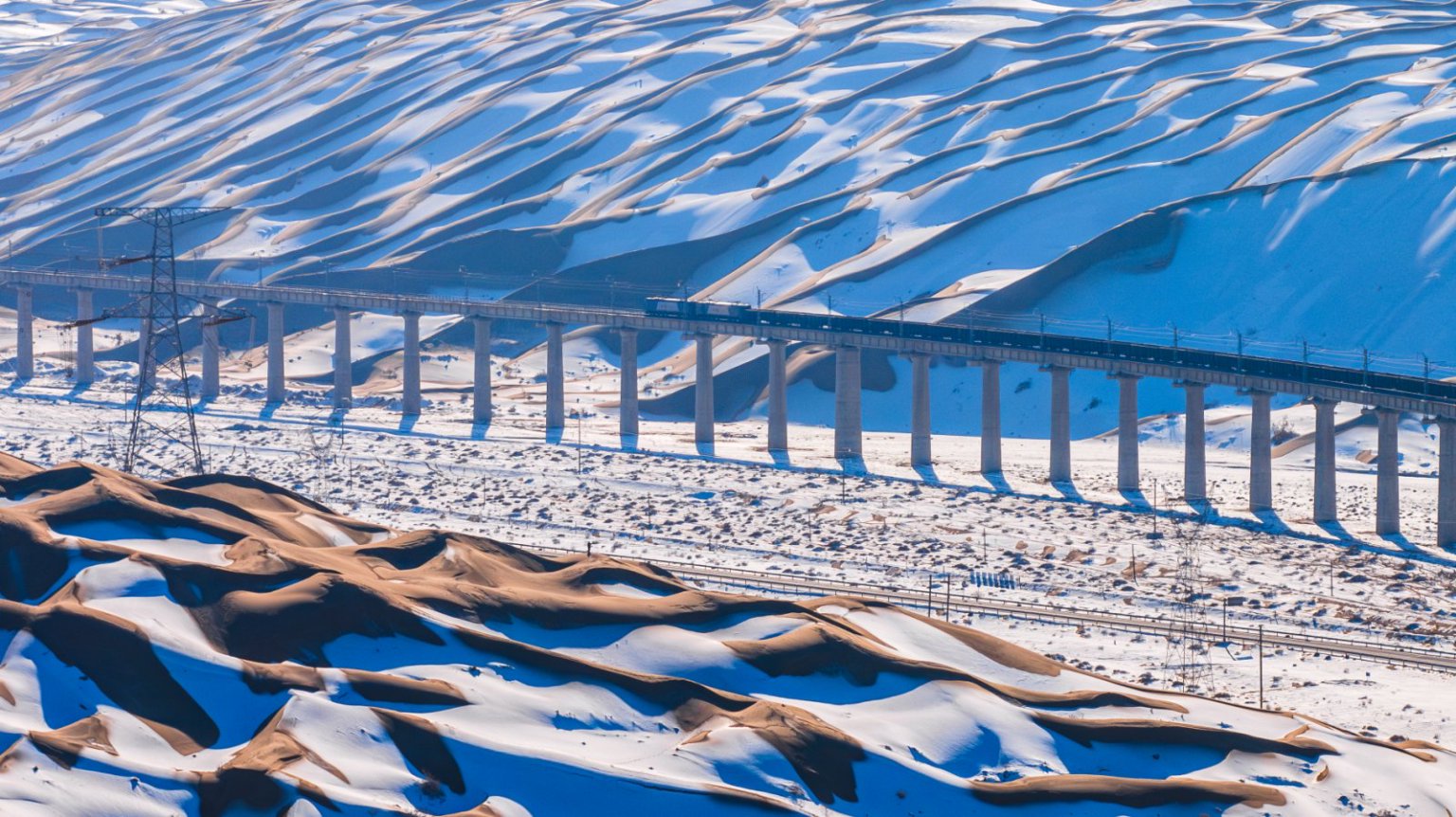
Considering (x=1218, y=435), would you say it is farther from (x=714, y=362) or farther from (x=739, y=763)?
(x=739, y=763)

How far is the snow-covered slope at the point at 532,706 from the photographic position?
166ft

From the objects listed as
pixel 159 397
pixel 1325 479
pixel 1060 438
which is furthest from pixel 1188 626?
pixel 159 397

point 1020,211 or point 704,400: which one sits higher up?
point 1020,211

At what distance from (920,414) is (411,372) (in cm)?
3569

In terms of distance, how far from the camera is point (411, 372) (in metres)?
132

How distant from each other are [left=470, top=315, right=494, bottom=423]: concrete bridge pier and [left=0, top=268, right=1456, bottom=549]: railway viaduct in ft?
0.27

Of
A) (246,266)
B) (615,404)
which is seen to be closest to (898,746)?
(615,404)

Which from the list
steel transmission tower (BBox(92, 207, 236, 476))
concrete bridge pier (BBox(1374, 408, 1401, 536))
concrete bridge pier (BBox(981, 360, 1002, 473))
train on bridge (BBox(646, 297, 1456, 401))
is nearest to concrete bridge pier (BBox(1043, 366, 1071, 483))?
train on bridge (BBox(646, 297, 1456, 401))

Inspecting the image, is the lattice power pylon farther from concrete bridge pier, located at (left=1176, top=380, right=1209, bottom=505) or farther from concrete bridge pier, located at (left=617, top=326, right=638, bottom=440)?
concrete bridge pier, located at (left=617, top=326, right=638, bottom=440)

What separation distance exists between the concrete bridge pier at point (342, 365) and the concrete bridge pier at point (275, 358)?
3706 millimetres

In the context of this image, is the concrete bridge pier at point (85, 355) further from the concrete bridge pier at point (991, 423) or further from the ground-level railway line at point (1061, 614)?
the ground-level railway line at point (1061, 614)

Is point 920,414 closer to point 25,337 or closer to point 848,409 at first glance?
point 848,409

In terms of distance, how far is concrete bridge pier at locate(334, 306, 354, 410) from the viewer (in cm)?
13688

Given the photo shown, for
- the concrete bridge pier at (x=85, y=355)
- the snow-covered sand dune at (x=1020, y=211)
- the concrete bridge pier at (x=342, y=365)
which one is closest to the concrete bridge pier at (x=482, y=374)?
the concrete bridge pier at (x=342, y=365)
